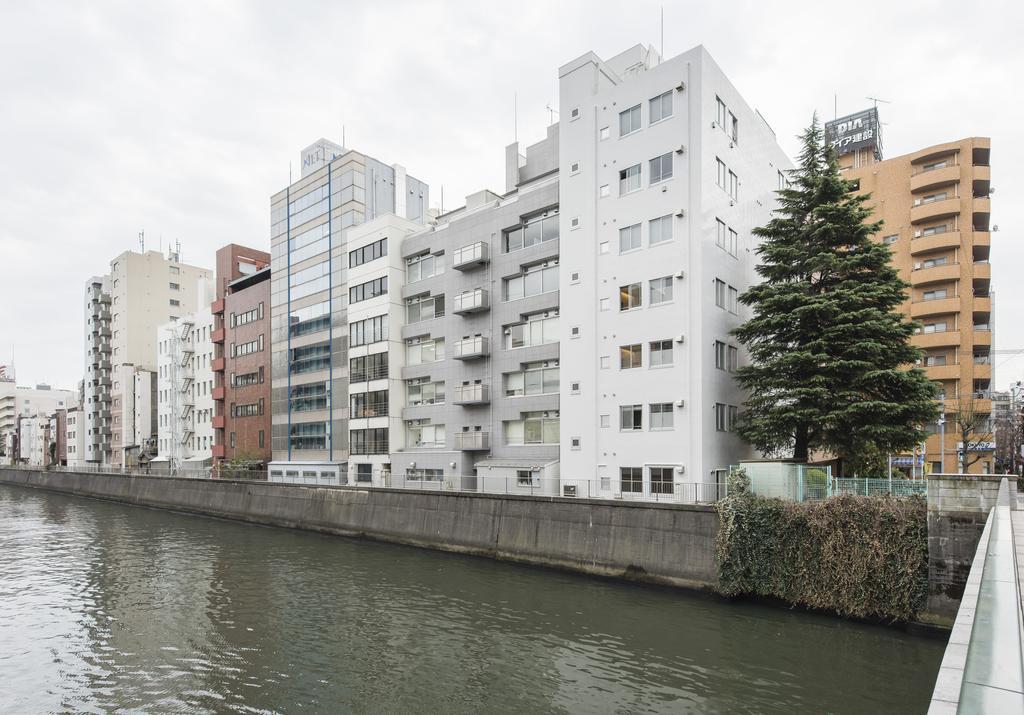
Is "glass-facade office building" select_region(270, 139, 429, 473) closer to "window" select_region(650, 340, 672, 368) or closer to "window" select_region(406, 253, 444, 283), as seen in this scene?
"window" select_region(406, 253, 444, 283)

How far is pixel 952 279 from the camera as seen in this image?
2077 inches

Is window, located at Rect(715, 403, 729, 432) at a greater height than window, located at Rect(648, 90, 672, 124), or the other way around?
window, located at Rect(648, 90, 672, 124)

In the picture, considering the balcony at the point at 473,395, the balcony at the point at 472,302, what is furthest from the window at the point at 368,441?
the balcony at the point at 472,302

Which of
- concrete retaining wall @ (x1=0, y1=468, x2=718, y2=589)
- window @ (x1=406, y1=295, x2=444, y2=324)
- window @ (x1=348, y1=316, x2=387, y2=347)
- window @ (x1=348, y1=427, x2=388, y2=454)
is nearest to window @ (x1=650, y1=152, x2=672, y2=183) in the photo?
concrete retaining wall @ (x1=0, y1=468, x2=718, y2=589)

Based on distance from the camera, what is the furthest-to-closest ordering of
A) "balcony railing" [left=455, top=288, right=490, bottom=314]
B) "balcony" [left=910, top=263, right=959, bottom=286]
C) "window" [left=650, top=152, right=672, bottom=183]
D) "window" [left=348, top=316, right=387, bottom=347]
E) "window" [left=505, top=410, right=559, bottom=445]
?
"balcony" [left=910, top=263, right=959, bottom=286] → "window" [left=348, top=316, right=387, bottom=347] → "balcony railing" [left=455, top=288, right=490, bottom=314] → "window" [left=505, top=410, right=559, bottom=445] → "window" [left=650, top=152, right=672, bottom=183]

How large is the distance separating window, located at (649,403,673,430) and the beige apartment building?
3133cm

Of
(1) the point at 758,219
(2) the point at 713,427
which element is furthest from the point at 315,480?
(1) the point at 758,219

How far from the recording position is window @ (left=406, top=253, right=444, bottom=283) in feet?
157

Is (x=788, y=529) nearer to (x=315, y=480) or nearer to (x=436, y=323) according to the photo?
(x=436, y=323)

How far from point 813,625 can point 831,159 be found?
2136 cm

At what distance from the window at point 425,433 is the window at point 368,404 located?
2.74 metres

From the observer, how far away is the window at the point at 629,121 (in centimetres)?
3450

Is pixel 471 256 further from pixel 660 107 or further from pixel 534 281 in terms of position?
pixel 660 107

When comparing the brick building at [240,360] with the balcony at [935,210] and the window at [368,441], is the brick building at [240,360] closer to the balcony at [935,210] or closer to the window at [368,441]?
the window at [368,441]
